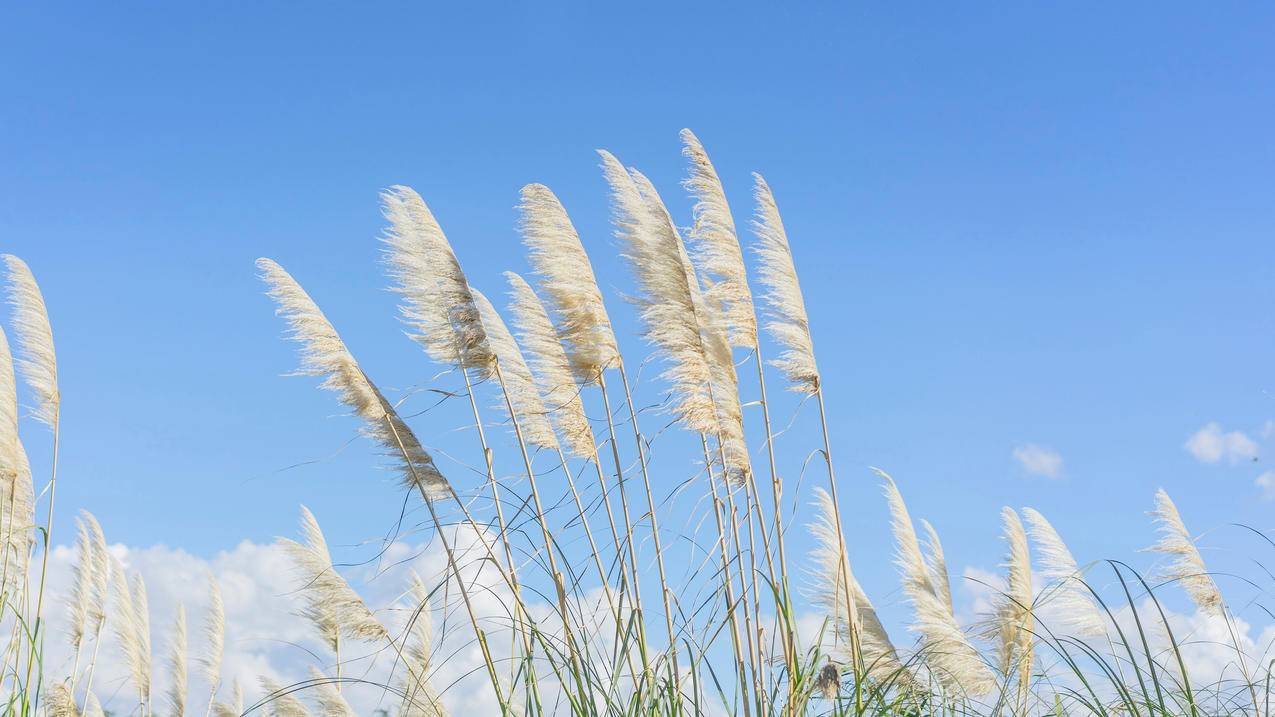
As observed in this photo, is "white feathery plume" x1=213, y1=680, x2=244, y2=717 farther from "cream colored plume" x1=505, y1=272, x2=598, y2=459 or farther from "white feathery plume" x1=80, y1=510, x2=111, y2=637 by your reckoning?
"cream colored plume" x1=505, y1=272, x2=598, y2=459

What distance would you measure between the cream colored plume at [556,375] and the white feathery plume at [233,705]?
4533 millimetres

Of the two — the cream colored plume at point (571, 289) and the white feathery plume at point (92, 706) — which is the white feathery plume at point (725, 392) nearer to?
the cream colored plume at point (571, 289)

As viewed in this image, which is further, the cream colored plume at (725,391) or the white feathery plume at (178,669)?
the white feathery plume at (178,669)

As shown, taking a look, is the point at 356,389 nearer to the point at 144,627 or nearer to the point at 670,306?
the point at 670,306

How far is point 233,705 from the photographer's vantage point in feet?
23.1

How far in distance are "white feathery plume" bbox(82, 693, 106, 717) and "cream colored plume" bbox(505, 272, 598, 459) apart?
4345 millimetres

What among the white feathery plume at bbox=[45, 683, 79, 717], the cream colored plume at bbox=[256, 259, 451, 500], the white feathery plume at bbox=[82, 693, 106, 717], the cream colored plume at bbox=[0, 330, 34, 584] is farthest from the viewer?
the white feathery plume at bbox=[82, 693, 106, 717]

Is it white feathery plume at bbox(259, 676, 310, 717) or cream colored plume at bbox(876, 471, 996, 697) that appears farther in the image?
white feathery plume at bbox(259, 676, 310, 717)

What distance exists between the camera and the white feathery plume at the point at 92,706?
6.23 metres

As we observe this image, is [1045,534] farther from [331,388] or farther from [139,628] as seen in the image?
[139,628]

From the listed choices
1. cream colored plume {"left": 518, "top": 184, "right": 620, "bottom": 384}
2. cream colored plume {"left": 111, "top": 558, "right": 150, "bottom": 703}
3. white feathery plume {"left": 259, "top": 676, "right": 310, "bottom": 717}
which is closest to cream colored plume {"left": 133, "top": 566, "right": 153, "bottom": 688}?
cream colored plume {"left": 111, "top": 558, "right": 150, "bottom": 703}

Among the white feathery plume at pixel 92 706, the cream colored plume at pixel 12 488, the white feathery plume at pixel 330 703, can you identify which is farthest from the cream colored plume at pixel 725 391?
the white feathery plume at pixel 92 706

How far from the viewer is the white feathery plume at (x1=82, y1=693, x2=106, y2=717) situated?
6.23 metres

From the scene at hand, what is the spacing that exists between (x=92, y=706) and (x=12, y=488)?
2.22m
